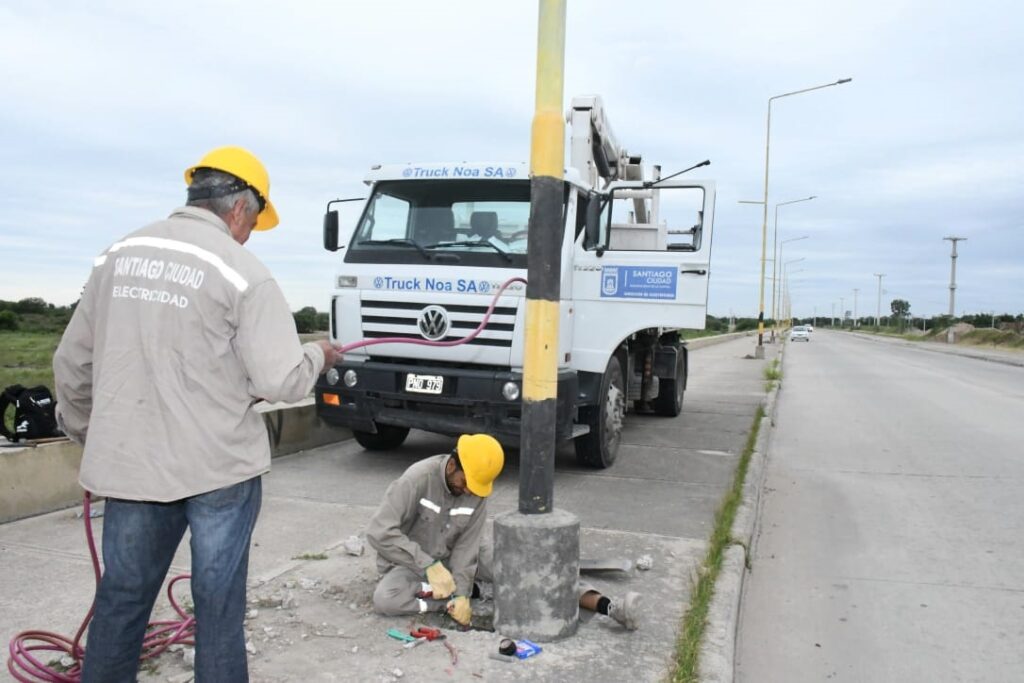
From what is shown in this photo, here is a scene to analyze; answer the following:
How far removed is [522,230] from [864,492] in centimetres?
386

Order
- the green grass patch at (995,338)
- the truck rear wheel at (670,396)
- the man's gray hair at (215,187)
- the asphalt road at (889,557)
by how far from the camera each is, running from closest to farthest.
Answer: the man's gray hair at (215,187) → the asphalt road at (889,557) → the truck rear wheel at (670,396) → the green grass patch at (995,338)

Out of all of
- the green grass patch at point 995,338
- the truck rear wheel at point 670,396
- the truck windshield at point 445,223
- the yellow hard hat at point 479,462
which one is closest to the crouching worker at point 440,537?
→ the yellow hard hat at point 479,462

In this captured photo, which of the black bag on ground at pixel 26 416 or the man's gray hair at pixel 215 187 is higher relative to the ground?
the man's gray hair at pixel 215 187

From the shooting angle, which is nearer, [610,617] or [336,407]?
[610,617]

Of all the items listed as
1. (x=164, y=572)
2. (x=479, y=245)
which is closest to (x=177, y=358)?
(x=164, y=572)

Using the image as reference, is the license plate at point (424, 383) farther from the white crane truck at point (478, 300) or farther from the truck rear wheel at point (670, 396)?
the truck rear wheel at point (670, 396)

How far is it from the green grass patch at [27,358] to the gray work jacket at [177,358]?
666cm

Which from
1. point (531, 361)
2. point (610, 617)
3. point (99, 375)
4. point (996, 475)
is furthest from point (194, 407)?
point (996, 475)

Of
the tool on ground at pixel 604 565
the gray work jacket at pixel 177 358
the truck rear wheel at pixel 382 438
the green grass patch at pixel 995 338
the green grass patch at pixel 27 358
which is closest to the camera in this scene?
the gray work jacket at pixel 177 358

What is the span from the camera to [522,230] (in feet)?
22.2

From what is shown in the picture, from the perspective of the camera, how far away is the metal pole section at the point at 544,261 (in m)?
3.64

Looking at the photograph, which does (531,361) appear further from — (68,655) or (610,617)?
(68,655)

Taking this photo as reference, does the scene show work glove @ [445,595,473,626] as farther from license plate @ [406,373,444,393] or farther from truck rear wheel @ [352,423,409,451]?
truck rear wheel @ [352,423,409,451]

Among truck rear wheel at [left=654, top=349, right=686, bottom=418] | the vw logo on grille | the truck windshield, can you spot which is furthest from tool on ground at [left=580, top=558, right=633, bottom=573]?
truck rear wheel at [left=654, top=349, right=686, bottom=418]
